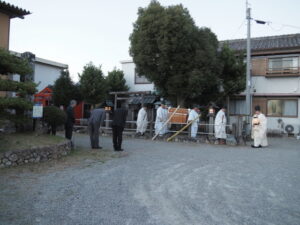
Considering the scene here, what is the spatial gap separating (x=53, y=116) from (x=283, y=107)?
14.6m

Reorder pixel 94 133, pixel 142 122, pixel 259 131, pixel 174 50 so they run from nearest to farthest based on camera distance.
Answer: pixel 94 133, pixel 259 131, pixel 174 50, pixel 142 122

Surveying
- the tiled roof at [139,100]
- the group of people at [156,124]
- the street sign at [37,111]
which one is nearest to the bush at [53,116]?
the street sign at [37,111]

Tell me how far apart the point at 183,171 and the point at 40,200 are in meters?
3.18

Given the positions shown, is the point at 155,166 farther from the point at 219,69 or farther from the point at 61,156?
the point at 219,69

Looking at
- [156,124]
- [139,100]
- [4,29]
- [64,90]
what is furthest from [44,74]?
[156,124]

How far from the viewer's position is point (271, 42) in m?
18.5

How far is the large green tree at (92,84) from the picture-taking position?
55.5 ft

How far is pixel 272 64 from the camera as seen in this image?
17219 millimetres

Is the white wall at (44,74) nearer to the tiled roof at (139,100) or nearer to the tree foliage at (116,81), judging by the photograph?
the tree foliage at (116,81)

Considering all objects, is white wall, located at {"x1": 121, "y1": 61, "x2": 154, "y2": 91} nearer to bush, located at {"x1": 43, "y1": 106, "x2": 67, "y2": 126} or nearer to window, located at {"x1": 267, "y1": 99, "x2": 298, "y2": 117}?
window, located at {"x1": 267, "y1": 99, "x2": 298, "y2": 117}

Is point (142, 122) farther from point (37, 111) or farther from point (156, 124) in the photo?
point (37, 111)

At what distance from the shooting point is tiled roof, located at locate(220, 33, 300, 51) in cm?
1696

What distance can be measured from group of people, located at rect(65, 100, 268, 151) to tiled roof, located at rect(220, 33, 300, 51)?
310 inches

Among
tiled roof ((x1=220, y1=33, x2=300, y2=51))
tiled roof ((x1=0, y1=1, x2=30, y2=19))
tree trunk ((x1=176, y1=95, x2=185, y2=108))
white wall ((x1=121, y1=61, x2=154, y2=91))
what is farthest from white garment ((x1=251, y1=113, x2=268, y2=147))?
white wall ((x1=121, y1=61, x2=154, y2=91))
